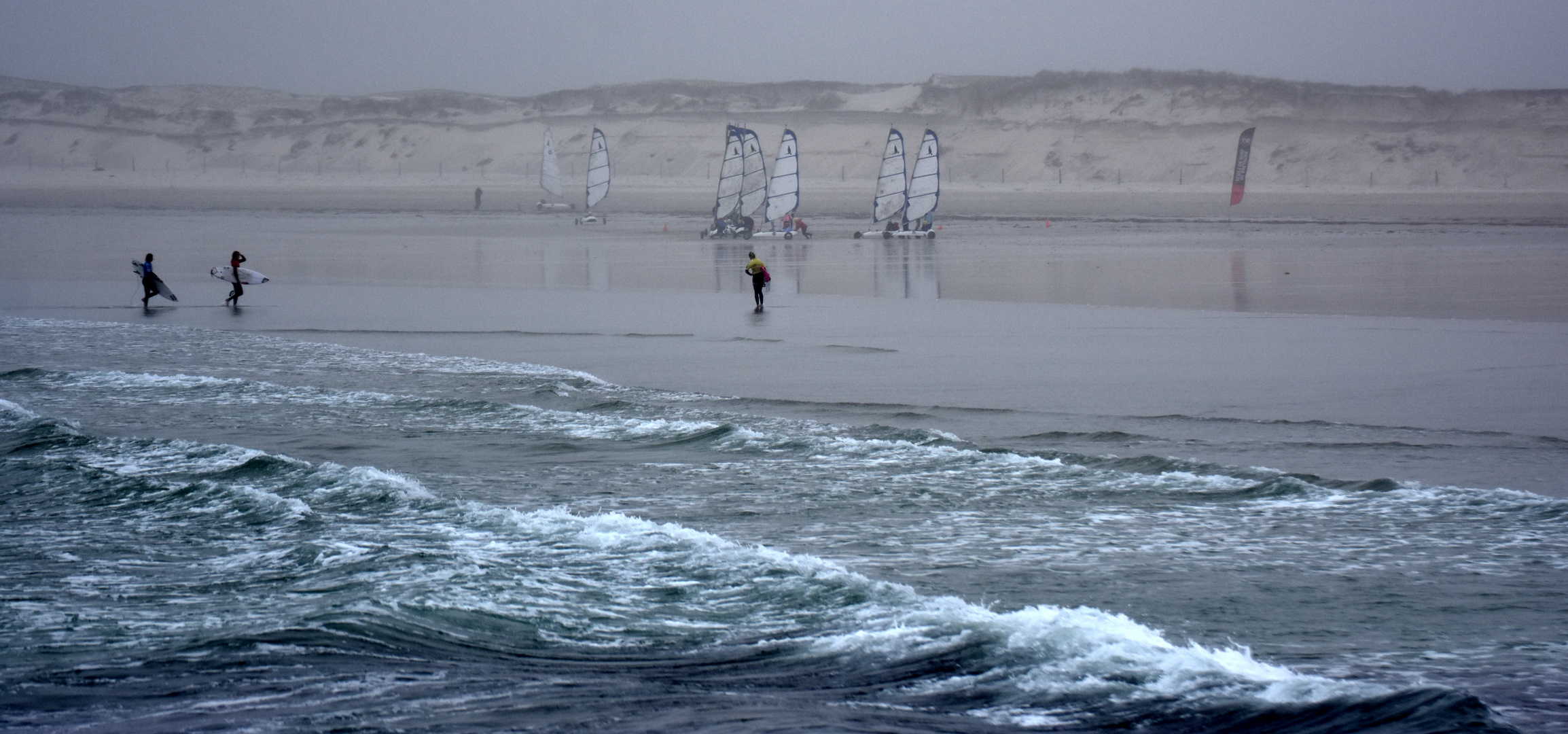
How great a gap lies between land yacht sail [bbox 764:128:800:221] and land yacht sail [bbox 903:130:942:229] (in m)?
4.45

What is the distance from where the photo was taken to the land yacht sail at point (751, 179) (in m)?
54.1

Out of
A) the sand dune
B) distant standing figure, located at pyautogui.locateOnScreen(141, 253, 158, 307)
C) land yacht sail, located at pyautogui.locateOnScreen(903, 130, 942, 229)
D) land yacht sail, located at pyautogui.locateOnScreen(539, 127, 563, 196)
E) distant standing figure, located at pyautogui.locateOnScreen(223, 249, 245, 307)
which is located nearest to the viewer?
distant standing figure, located at pyautogui.locateOnScreen(141, 253, 158, 307)

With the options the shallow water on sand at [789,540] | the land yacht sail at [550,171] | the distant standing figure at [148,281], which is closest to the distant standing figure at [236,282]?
the distant standing figure at [148,281]

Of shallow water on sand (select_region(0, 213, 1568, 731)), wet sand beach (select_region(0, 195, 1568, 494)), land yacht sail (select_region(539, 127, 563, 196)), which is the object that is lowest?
shallow water on sand (select_region(0, 213, 1568, 731))

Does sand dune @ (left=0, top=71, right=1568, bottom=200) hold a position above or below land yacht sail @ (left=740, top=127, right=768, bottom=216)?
above

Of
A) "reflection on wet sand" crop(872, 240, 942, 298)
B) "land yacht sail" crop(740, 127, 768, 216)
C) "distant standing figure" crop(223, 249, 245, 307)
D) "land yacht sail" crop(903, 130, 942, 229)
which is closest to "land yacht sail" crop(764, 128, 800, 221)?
"land yacht sail" crop(740, 127, 768, 216)

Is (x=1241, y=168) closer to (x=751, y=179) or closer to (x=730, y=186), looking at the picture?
(x=751, y=179)

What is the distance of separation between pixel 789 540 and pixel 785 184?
1854 inches

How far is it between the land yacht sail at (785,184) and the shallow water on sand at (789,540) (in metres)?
38.5

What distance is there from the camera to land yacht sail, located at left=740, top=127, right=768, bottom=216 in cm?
5406

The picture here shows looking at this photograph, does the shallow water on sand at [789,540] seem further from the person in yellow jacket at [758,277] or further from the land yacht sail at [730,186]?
the land yacht sail at [730,186]

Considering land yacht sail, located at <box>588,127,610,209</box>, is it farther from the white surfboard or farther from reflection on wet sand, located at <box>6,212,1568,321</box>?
the white surfboard

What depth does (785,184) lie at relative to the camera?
53.7 metres

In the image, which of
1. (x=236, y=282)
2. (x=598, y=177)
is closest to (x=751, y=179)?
(x=598, y=177)
